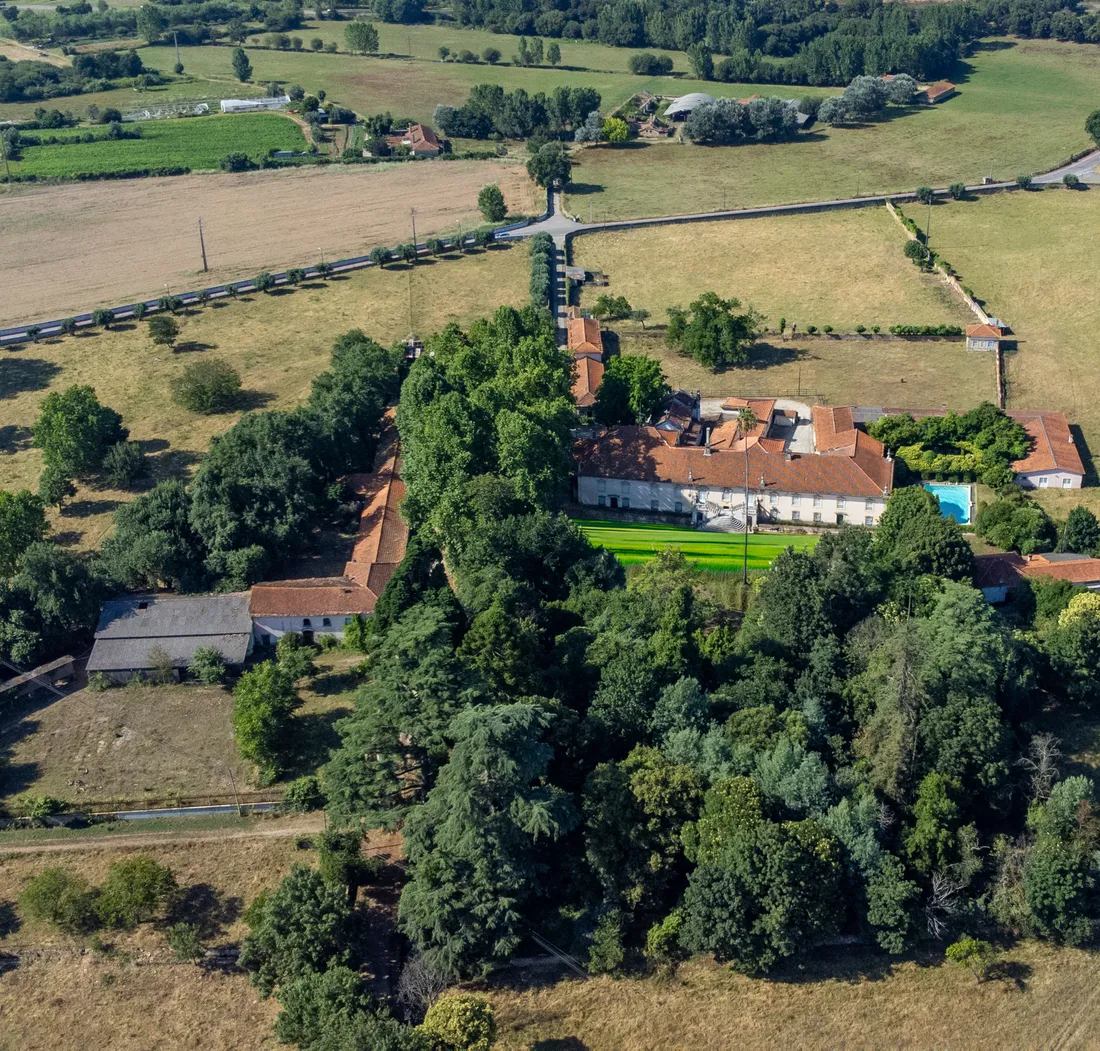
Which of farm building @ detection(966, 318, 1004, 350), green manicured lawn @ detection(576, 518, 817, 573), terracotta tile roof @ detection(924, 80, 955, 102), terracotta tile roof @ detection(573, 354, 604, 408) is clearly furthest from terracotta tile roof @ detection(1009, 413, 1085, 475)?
terracotta tile roof @ detection(924, 80, 955, 102)

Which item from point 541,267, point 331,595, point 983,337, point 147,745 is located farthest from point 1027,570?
point 541,267

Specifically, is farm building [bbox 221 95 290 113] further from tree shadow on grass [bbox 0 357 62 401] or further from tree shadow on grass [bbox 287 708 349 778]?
tree shadow on grass [bbox 287 708 349 778]

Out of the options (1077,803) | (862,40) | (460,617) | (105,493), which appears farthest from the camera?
(862,40)

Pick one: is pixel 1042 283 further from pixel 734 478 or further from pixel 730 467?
pixel 734 478

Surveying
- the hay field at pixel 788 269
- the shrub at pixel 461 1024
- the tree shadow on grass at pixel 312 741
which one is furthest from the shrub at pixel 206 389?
the shrub at pixel 461 1024

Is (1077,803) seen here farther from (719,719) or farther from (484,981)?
(484,981)

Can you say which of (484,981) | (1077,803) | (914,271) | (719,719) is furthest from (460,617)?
(914,271)
